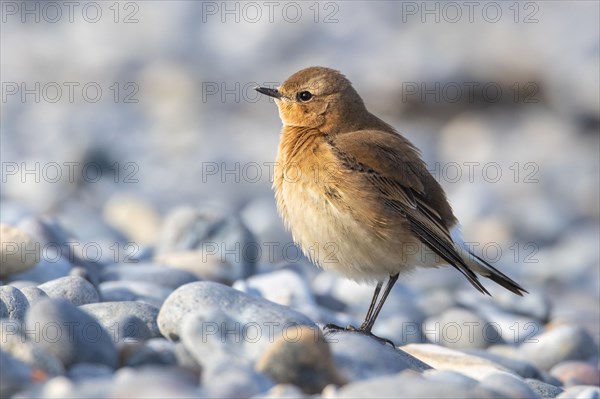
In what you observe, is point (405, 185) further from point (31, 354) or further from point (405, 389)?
point (31, 354)

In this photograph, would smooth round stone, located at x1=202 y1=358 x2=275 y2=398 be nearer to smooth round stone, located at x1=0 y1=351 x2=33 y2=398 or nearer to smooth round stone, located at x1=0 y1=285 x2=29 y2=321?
smooth round stone, located at x1=0 y1=351 x2=33 y2=398

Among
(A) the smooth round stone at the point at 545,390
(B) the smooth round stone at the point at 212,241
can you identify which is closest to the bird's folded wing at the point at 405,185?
(A) the smooth round stone at the point at 545,390

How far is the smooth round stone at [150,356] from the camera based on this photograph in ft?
13.9

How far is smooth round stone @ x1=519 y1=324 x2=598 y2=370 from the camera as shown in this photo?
725cm

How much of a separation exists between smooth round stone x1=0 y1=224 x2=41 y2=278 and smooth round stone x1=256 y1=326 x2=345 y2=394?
262 cm

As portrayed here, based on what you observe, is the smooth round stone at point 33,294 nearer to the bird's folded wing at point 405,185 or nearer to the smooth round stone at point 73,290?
the smooth round stone at point 73,290

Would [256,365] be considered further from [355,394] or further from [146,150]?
[146,150]

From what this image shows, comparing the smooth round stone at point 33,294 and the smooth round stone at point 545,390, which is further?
the smooth round stone at point 545,390

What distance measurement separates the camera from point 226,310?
4.90 metres

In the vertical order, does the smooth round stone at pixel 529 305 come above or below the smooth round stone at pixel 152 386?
below

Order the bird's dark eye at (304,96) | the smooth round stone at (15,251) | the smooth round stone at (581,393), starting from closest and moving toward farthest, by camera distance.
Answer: the smooth round stone at (581,393) → the smooth round stone at (15,251) → the bird's dark eye at (304,96)

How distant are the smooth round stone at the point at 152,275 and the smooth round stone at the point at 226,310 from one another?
1.94 meters

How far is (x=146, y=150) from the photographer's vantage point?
16688mm

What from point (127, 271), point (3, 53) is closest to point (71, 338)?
point (127, 271)
